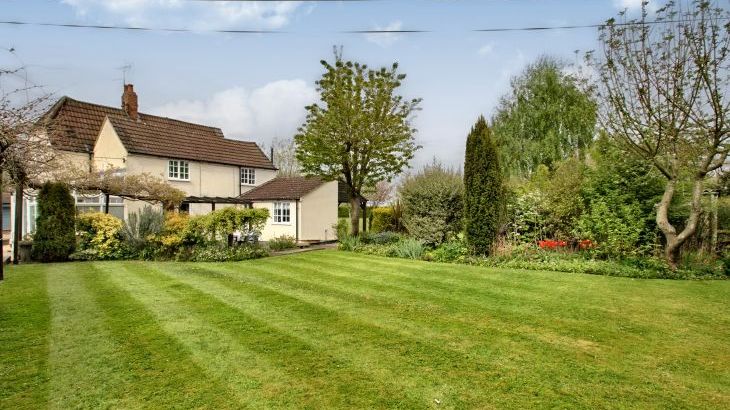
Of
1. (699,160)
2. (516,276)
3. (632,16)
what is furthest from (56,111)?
(699,160)

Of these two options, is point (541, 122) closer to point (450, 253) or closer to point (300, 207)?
point (300, 207)

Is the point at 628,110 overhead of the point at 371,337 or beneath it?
overhead

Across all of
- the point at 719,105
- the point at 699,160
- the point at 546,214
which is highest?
the point at 719,105

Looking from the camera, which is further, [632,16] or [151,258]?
[151,258]

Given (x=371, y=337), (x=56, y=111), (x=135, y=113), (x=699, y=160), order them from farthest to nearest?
(x=135, y=113)
(x=56, y=111)
(x=699, y=160)
(x=371, y=337)

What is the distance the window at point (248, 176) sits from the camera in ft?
88.5

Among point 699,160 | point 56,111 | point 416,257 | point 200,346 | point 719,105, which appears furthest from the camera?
point 56,111

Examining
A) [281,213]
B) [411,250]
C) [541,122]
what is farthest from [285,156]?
[411,250]

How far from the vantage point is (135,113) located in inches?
970

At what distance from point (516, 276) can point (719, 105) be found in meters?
6.23

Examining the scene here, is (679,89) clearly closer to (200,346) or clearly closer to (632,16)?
(632,16)

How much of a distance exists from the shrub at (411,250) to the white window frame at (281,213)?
10551mm

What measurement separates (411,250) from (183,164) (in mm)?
16008

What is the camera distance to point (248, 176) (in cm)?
2728
